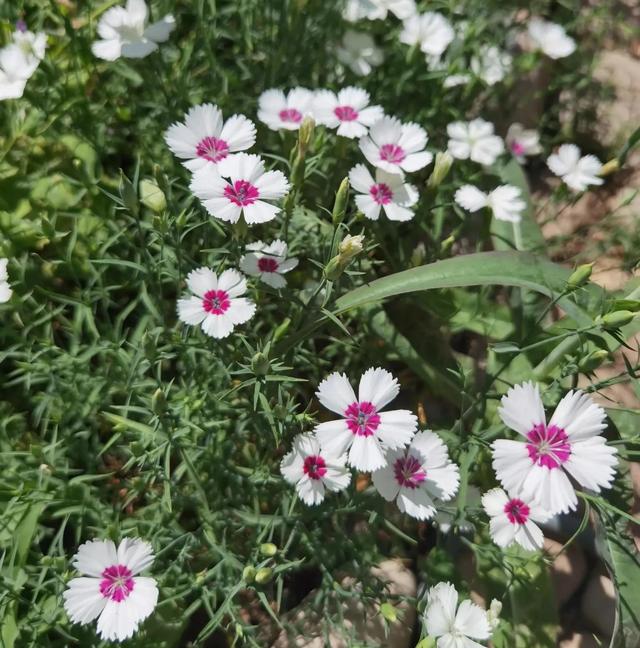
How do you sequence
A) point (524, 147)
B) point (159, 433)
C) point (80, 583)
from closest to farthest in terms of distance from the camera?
point (80, 583), point (159, 433), point (524, 147)

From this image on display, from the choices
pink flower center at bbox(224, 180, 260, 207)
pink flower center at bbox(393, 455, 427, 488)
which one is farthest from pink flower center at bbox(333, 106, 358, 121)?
pink flower center at bbox(393, 455, 427, 488)

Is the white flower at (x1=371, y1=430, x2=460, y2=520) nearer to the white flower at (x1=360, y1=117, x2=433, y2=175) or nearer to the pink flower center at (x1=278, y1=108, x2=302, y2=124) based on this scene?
the white flower at (x1=360, y1=117, x2=433, y2=175)

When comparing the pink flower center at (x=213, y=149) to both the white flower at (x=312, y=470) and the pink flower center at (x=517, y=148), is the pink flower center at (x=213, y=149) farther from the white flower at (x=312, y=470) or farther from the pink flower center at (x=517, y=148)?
the pink flower center at (x=517, y=148)

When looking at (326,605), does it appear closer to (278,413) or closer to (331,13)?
(278,413)

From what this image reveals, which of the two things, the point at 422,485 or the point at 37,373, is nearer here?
the point at 422,485

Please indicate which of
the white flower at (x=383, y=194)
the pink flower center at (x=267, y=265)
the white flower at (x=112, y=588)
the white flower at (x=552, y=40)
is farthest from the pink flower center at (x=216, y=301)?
the white flower at (x=552, y=40)

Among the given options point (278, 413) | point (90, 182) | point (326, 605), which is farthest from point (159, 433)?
point (90, 182)

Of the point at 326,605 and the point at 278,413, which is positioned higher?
the point at 278,413
